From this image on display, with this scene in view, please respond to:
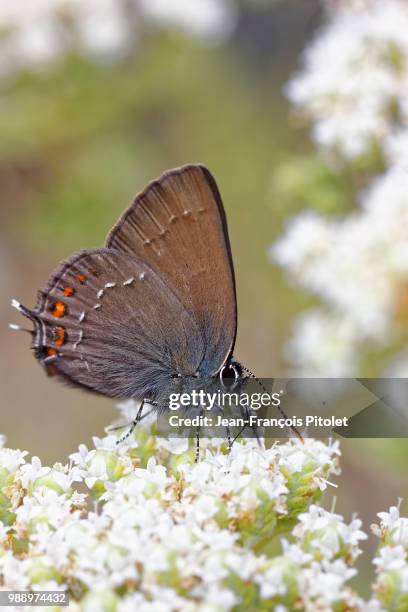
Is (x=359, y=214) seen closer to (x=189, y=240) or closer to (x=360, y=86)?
(x=360, y=86)

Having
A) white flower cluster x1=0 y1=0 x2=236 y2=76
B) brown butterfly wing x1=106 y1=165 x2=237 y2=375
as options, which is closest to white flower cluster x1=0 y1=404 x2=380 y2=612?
brown butterfly wing x1=106 y1=165 x2=237 y2=375

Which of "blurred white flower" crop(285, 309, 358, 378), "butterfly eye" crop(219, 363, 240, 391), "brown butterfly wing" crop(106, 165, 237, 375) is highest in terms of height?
"blurred white flower" crop(285, 309, 358, 378)

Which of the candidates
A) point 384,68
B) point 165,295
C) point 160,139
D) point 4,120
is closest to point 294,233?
point 384,68

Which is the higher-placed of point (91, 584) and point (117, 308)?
point (117, 308)

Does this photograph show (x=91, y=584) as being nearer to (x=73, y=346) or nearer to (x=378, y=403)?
(x=73, y=346)

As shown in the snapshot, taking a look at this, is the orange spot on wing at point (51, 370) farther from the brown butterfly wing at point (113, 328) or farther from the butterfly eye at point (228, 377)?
the butterfly eye at point (228, 377)

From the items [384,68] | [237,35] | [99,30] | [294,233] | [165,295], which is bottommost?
[165,295]

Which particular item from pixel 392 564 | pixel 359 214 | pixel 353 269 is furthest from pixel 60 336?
pixel 359 214

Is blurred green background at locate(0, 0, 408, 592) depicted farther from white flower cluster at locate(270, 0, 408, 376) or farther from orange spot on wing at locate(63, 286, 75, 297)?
orange spot on wing at locate(63, 286, 75, 297)
